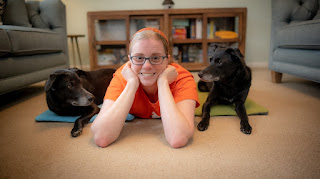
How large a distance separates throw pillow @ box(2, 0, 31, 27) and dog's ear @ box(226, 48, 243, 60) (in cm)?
253

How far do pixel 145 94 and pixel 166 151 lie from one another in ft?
1.40

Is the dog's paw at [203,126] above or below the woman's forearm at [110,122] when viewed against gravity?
below

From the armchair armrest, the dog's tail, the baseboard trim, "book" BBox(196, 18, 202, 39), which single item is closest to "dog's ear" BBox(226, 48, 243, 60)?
the dog's tail

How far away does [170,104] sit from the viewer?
44.2 inches

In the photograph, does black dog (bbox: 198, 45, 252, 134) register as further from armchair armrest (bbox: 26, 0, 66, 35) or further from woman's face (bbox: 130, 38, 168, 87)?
armchair armrest (bbox: 26, 0, 66, 35)

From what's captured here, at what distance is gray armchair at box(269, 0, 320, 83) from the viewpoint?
6.36ft

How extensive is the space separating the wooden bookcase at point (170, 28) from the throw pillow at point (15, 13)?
3.76 feet

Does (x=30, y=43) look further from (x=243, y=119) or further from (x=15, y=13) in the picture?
(x=243, y=119)

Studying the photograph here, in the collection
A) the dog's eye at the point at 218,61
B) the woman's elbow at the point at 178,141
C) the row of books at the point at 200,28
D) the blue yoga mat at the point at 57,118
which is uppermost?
the row of books at the point at 200,28

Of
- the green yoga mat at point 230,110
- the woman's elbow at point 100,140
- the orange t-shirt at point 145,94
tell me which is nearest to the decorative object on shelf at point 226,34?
the green yoga mat at point 230,110

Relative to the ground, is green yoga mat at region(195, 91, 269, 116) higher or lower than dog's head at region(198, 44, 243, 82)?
lower

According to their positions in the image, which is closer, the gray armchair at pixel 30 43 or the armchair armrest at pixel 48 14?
the gray armchair at pixel 30 43

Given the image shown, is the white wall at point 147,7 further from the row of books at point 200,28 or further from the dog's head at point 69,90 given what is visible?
the dog's head at point 69,90

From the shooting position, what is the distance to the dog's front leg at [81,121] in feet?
4.30
